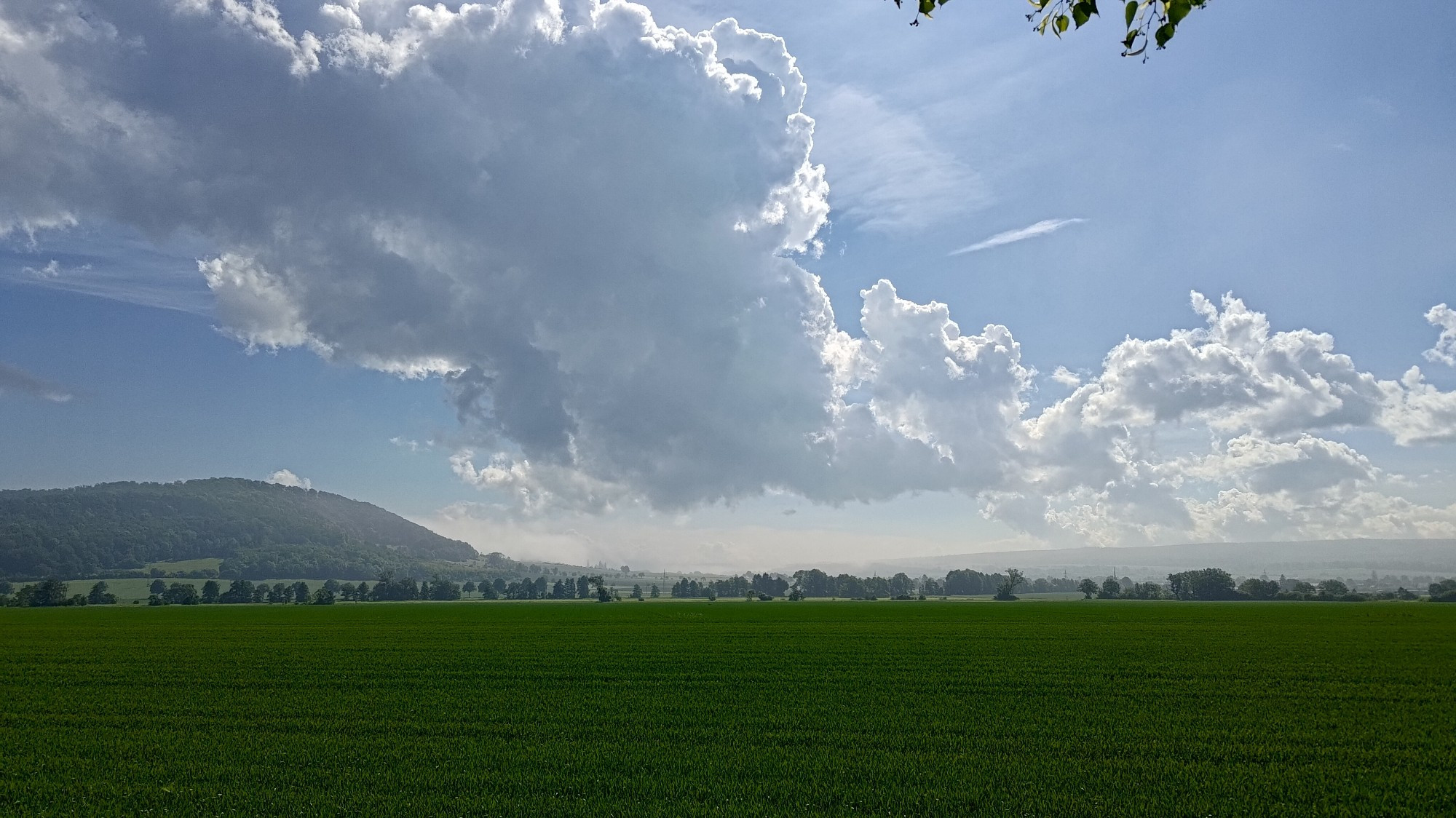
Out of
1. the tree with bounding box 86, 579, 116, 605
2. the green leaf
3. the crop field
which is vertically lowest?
the tree with bounding box 86, 579, 116, 605

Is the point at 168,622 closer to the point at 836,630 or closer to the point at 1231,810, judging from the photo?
the point at 836,630

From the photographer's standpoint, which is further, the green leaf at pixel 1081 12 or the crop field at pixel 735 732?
the crop field at pixel 735 732

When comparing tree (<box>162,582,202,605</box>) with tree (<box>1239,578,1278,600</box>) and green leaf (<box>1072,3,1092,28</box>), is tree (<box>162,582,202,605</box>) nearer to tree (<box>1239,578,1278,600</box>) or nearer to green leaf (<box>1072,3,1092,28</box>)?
green leaf (<box>1072,3,1092,28</box>)

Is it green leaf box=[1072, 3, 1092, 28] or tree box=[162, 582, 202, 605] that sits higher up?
green leaf box=[1072, 3, 1092, 28]

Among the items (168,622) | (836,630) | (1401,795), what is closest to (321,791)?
(1401,795)

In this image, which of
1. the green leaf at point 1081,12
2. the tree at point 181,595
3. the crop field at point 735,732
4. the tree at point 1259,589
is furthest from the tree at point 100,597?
the tree at point 1259,589

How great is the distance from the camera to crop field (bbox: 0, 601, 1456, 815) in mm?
12492

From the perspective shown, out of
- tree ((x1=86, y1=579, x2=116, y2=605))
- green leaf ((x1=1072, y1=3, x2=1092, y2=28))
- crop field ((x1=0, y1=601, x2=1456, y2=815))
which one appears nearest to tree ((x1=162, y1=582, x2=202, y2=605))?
tree ((x1=86, y1=579, x2=116, y2=605))

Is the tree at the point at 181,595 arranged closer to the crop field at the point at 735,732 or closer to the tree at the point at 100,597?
the tree at the point at 100,597

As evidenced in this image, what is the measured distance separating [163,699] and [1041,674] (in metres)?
29.5

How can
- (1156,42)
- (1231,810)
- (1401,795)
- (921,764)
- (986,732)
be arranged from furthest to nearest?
(986,732)
(921,764)
(1401,795)
(1231,810)
(1156,42)

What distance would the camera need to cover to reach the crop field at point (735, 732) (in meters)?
12.5

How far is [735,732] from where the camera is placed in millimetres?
17031

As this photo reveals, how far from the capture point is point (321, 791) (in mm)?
12836
